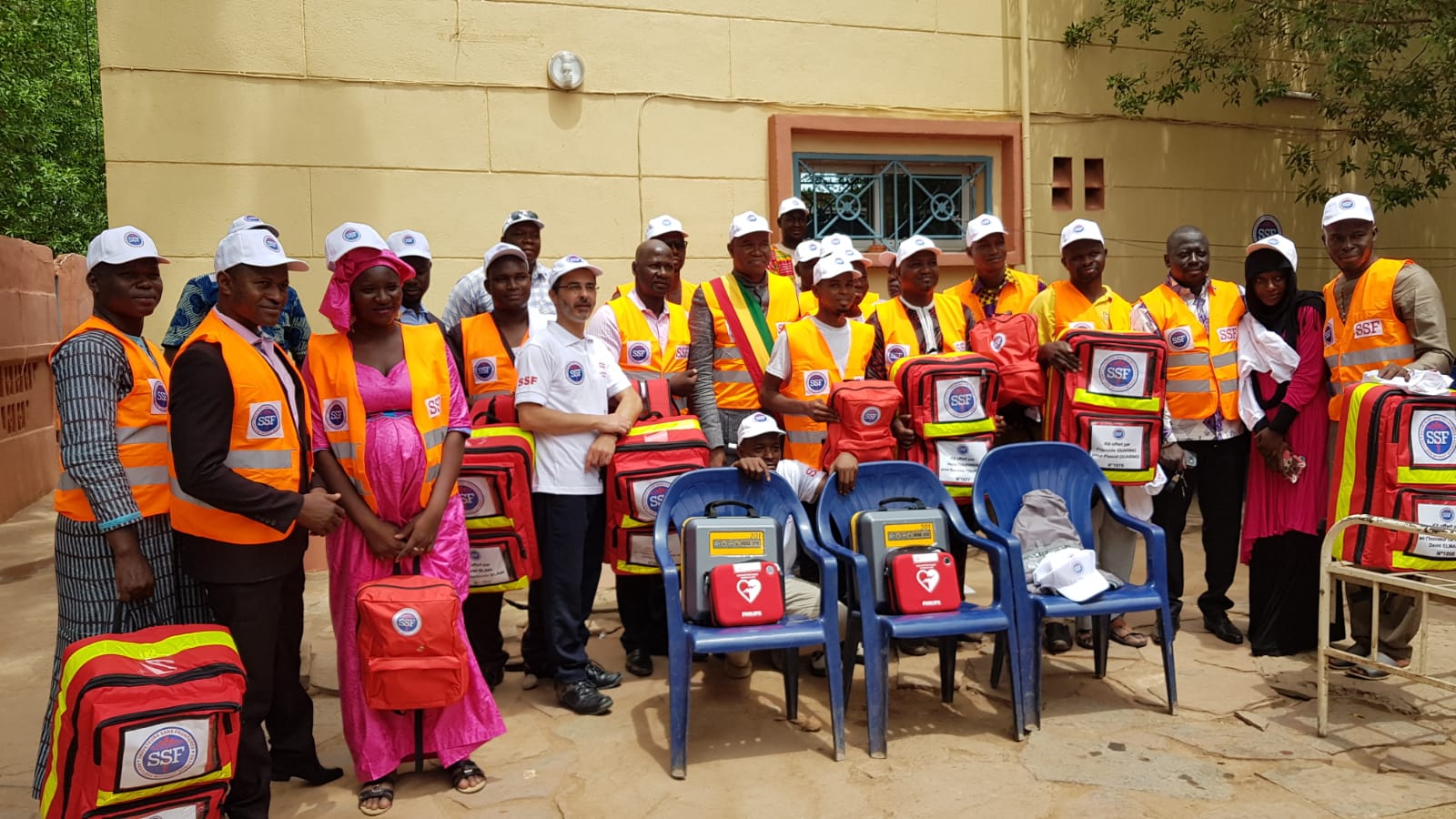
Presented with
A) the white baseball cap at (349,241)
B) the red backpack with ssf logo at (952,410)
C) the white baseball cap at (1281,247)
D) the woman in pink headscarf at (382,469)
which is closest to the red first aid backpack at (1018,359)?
the red backpack with ssf logo at (952,410)

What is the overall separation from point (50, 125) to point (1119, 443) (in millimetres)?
22493

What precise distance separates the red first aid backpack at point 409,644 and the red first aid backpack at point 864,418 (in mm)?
1912

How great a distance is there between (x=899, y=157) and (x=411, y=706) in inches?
238

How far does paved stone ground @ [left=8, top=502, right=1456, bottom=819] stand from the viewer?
3.69 m

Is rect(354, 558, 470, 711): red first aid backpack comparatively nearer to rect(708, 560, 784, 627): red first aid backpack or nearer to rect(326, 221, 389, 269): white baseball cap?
rect(708, 560, 784, 627): red first aid backpack

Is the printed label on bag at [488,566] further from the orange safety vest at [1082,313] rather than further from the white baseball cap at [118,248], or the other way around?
the orange safety vest at [1082,313]

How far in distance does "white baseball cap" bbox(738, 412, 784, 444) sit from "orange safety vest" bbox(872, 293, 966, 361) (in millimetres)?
837

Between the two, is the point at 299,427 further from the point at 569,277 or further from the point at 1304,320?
the point at 1304,320

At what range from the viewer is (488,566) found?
14.8ft

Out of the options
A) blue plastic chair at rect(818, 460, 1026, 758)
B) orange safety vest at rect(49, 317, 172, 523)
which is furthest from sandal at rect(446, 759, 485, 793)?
blue plastic chair at rect(818, 460, 1026, 758)

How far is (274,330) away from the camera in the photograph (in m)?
4.61

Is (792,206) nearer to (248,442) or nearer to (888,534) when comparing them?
(888,534)

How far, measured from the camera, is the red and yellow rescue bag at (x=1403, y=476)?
14.0 feet

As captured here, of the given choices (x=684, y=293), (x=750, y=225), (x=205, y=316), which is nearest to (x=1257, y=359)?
(x=750, y=225)
